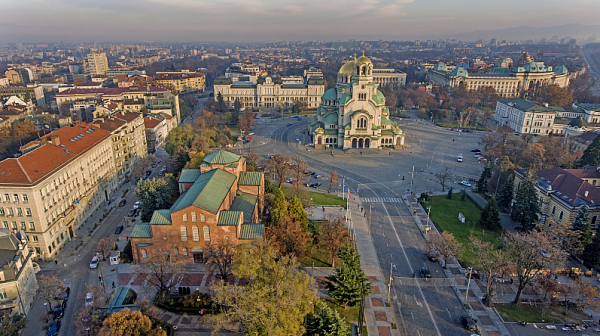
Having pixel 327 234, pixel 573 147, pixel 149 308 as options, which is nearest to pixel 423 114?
pixel 573 147

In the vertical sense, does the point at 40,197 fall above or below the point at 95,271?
above

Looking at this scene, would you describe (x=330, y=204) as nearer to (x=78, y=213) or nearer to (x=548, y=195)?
(x=548, y=195)

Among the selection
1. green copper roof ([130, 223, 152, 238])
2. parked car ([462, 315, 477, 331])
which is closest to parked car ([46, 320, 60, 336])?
green copper roof ([130, 223, 152, 238])

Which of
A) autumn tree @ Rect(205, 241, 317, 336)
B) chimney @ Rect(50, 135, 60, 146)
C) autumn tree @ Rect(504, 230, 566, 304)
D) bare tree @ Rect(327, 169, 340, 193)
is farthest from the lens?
bare tree @ Rect(327, 169, 340, 193)

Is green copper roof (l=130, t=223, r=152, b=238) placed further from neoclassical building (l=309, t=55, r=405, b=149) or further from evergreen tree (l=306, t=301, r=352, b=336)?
neoclassical building (l=309, t=55, r=405, b=149)

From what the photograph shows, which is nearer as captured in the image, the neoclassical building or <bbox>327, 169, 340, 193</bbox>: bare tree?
<bbox>327, 169, 340, 193</bbox>: bare tree

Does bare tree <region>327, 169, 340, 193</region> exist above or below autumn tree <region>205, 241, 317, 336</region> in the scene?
below

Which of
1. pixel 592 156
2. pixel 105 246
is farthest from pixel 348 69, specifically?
pixel 105 246
